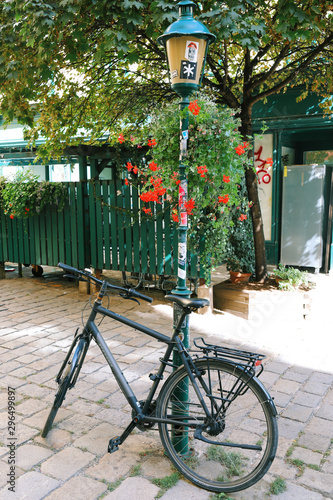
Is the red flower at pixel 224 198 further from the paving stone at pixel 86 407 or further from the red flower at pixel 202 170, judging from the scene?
the paving stone at pixel 86 407

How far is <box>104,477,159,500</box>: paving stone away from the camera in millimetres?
2607

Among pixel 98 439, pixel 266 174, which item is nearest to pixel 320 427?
pixel 98 439

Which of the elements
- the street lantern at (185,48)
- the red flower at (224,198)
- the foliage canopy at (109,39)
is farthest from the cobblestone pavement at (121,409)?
the foliage canopy at (109,39)

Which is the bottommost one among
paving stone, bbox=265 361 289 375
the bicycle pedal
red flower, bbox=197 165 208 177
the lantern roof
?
paving stone, bbox=265 361 289 375

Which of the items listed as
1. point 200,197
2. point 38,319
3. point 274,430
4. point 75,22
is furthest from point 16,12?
point 274,430

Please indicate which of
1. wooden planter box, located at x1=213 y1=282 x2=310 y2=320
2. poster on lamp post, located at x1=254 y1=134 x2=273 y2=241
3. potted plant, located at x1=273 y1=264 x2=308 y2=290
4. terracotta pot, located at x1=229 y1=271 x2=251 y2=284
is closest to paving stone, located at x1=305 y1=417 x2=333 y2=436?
wooden planter box, located at x1=213 y1=282 x2=310 y2=320

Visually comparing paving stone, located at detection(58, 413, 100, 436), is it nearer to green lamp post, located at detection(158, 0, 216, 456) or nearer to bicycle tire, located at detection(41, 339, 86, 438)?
bicycle tire, located at detection(41, 339, 86, 438)

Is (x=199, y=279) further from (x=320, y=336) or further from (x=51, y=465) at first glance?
(x=51, y=465)

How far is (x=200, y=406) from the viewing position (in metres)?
2.76

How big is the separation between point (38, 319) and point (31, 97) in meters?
3.04

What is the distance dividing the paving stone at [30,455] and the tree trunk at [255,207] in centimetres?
454

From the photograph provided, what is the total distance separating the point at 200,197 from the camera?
208 inches

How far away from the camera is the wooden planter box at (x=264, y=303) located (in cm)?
604

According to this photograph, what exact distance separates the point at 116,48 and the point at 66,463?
14.8 feet
